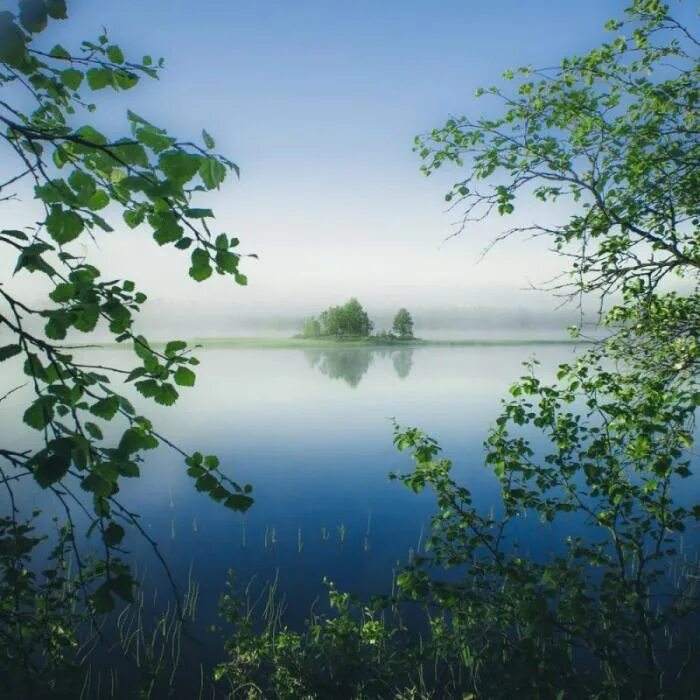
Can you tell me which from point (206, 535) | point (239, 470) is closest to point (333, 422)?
point (239, 470)

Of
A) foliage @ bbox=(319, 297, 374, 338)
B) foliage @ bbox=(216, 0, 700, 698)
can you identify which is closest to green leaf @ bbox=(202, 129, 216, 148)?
foliage @ bbox=(216, 0, 700, 698)

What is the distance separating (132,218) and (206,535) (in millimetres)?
12136

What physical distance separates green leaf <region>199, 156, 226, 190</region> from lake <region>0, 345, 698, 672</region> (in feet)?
15.2

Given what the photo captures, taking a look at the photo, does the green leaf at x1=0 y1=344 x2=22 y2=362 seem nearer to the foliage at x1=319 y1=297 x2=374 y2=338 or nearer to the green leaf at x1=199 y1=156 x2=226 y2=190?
the green leaf at x1=199 y1=156 x2=226 y2=190

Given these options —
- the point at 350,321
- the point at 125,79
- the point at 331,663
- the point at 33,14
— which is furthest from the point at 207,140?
the point at 350,321

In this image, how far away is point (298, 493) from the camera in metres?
16.8

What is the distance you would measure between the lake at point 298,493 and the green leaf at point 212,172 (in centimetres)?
464

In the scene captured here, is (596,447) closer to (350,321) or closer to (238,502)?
(238,502)

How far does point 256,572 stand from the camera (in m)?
11.2

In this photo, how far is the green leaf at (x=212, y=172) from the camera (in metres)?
2.07

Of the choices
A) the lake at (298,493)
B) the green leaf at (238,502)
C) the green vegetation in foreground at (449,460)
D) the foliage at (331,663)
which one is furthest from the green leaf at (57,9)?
the foliage at (331,663)

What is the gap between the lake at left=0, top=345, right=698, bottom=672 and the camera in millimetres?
A: 11359

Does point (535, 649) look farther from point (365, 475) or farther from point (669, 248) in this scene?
point (365, 475)

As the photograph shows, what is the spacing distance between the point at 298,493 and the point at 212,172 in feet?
51.9
